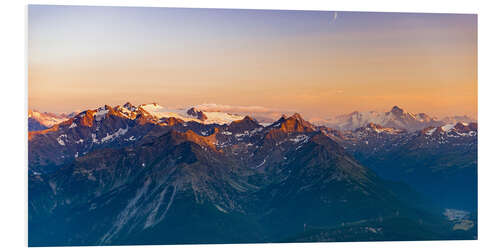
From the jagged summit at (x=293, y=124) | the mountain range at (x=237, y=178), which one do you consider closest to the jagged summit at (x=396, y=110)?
the mountain range at (x=237, y=178)

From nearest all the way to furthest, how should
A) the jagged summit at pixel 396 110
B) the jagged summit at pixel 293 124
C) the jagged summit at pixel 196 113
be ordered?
the jagged summit at pixel 196 113 → the jagged summit at pixel 396 110 → the jagged summit at pixel 293 124

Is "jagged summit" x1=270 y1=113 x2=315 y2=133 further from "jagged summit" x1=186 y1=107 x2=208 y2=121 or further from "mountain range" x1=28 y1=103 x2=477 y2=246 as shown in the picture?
"jagged summit" x1=186 y1=107 x2=208 y2=121

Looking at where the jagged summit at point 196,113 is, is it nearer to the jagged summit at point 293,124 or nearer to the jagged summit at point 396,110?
the jagged summit at point 293,124

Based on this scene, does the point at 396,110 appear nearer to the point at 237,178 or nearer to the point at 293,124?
the point at 293,124

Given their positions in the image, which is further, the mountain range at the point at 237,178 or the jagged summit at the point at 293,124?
the jagged summit at the point at 293,124

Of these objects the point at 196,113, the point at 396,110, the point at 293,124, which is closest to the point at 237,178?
the point at 293,124

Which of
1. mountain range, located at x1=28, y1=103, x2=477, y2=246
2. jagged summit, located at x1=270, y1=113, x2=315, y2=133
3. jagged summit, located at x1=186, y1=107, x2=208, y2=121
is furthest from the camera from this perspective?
jagged summit, located at x1=270, y1=113, x2=315, y2=133

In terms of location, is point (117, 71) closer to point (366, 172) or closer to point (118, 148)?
point (118, 148)

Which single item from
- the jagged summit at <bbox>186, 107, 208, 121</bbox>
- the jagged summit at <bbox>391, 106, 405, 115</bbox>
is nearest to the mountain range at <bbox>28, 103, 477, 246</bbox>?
the jagged summit at <bbox>186, 107, 208, 121</bbox>
